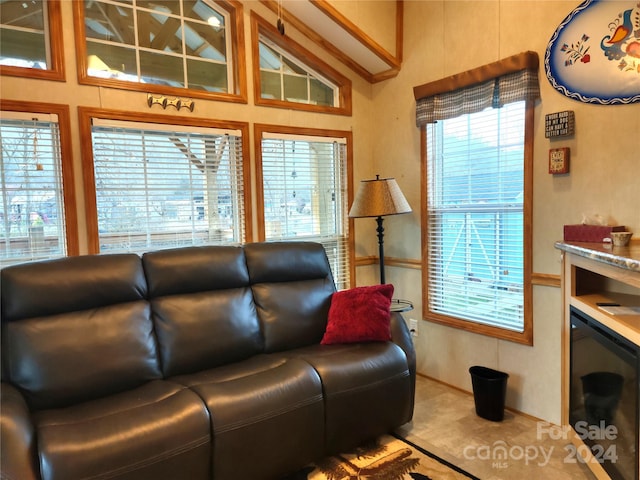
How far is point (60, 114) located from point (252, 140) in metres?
1.24

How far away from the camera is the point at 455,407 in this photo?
2.91m

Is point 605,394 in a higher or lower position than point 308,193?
lower

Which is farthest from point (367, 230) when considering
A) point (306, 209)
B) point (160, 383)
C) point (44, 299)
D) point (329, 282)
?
point (44, 299)

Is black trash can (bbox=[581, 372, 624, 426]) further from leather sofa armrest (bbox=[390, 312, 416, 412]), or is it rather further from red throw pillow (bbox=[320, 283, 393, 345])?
red throw pillow (bbox=[320, 283, 393, 345])

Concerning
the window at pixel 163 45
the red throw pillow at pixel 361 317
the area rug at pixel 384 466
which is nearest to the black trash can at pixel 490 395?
the area rug at pixel 384 466

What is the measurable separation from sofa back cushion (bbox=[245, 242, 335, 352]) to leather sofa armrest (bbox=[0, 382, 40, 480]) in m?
1.28

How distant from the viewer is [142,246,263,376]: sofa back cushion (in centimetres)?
233

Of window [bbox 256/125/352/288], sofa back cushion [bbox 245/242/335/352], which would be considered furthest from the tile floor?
window [bbox 256/125/352/288]

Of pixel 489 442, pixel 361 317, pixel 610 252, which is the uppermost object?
pixel 610 252

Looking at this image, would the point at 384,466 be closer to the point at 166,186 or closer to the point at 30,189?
the point at 166,186

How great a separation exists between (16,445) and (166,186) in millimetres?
1777

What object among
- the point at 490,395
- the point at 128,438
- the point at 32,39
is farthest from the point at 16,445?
the point at 490,395

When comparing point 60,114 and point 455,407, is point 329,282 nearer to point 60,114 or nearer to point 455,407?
point 455,407

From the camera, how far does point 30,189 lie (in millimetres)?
2449
